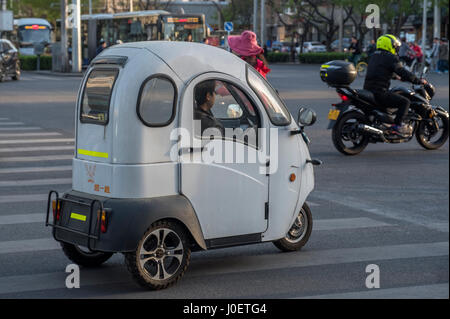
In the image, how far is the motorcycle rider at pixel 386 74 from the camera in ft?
42.5

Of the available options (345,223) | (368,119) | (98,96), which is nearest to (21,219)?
(98,96)

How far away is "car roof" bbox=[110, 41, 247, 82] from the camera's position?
593 cm

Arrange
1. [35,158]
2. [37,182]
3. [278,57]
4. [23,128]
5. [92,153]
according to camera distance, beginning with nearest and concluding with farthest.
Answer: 1. [92,153]
2. [37,182]
3. [35,158]
4. [23,128]
5. [278,57]

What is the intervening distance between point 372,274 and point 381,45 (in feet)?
24.2

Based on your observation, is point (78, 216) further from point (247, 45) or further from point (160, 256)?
point (247, 45)

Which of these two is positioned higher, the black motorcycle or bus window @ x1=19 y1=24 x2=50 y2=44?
bus window @ x1=19 y1=24 x2=50 y2=44

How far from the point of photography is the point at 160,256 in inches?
230

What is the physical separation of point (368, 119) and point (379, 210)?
14.6 ft

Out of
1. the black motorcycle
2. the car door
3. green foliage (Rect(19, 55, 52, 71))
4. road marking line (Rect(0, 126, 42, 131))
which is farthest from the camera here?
green foliage (Rect(19, 55, 52, 71))

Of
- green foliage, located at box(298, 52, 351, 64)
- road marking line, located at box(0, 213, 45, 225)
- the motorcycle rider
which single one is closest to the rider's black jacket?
the motorcycle rider

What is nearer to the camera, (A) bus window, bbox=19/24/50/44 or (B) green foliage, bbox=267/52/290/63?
(A) bus window, bbox=19/24/50/44

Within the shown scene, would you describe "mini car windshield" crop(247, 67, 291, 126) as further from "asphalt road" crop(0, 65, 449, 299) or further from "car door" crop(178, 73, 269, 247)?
"asphalt road" crop(0, 65, 449, 299)

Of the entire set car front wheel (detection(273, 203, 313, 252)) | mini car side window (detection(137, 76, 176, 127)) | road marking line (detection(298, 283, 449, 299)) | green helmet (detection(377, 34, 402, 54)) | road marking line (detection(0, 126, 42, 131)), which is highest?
green helmet (detection(377, 34, 402, 54))

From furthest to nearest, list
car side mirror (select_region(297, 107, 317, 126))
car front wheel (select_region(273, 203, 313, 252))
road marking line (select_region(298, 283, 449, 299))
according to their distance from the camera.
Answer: car front wheel (select_region(273, 203, 313, 252)), car side mirror (select_region(297, 107, 317, 126)), road marking line (select_region(298, 283, 449, 299))
